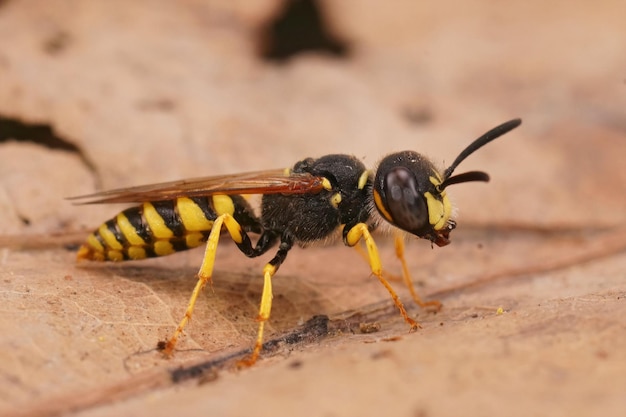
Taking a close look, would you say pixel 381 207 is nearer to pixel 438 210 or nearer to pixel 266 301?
pixel 438 210

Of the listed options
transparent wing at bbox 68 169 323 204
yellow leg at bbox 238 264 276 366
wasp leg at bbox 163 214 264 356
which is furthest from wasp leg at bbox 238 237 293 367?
transparent wing at bbox 68 169 323 204

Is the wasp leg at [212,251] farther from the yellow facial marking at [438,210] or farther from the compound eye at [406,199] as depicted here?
the yellow facial marking at [438,210]

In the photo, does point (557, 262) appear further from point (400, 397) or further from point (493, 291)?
point (400, 397)

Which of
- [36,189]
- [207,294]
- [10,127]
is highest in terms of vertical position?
[10,127]

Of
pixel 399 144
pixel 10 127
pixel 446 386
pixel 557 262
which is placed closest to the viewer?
pixel 446 386

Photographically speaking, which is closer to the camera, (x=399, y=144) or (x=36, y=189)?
(x=36, y=189)

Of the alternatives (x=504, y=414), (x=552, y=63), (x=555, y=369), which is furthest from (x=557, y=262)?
(x=552, y=63)

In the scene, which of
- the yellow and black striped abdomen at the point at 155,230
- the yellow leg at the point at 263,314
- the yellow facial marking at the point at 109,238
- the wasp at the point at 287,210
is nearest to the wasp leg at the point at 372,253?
the wasp at the point at 287,210

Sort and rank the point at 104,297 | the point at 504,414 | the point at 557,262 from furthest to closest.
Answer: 1. the point at 557,262
2. the point at 104,297
3. the point at 504,414
